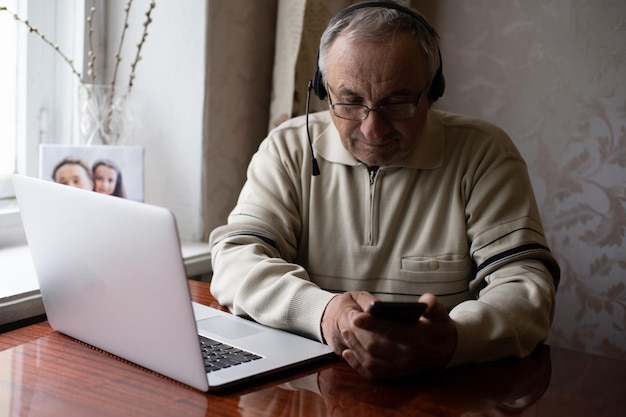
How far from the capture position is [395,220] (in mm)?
1548

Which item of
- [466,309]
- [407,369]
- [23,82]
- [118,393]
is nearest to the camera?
[118,393]

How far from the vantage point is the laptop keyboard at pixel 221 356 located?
108 centimetres

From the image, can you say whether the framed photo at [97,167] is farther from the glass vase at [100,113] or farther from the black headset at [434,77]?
the black headset at [434,77]

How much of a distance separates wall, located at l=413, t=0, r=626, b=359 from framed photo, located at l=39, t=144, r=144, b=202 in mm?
964

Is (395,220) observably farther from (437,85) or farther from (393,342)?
(393,342)

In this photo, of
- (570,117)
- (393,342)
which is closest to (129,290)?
(393,342)

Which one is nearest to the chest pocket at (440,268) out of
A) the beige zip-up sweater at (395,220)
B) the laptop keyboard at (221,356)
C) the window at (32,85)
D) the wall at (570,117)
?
the beige zip-up sweater at (395,220)

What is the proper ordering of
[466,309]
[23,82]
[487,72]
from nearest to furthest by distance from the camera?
[466,309], [23,82], [487,72]

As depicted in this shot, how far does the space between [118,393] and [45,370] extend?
154mm

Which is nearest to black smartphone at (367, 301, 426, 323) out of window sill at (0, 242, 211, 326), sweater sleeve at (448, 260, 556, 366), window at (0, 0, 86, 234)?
sweater sleeve at (448, 260, 556, 366)

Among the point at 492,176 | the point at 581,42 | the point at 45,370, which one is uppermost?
the point at 581,42

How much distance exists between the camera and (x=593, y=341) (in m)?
2.07

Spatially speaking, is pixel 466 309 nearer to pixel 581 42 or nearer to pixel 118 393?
pixel 118 393

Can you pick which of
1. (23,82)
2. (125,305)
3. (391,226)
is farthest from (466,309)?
(23,82)
